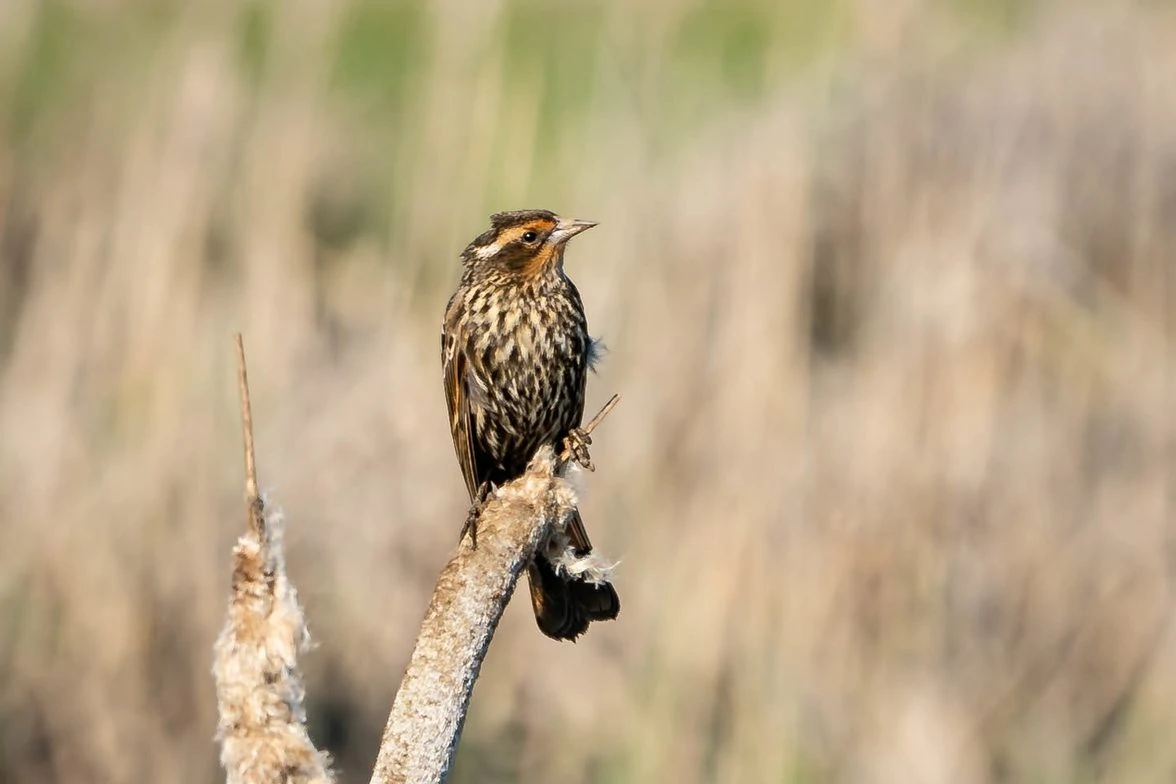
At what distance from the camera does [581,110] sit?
678 centimetres

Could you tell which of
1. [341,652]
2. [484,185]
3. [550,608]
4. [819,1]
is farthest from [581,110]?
[550,608]

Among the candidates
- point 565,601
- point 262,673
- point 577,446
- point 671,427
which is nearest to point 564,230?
point 577,446

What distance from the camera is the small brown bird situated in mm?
3871

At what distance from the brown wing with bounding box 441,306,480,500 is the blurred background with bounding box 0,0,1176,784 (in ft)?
3.19

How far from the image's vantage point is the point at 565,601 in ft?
10.6

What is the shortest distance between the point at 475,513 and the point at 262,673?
1.10 meters

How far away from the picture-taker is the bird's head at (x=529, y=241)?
3.93m

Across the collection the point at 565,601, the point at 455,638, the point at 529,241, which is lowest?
the point at 455,638

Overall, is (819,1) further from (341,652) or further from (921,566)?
(341,652)

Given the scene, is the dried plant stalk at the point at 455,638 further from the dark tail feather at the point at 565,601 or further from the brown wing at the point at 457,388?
the brown wing at the point at 457,388

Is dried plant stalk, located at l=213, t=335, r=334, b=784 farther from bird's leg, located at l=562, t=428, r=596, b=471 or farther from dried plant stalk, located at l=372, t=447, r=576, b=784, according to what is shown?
bird's leg, located at l=562, t=428, r=596, b=471

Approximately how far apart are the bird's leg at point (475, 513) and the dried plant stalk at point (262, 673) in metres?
0.39

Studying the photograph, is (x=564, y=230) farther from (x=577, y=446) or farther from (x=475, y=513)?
(x=475, y=513)

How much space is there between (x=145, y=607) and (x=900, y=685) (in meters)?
2.08
